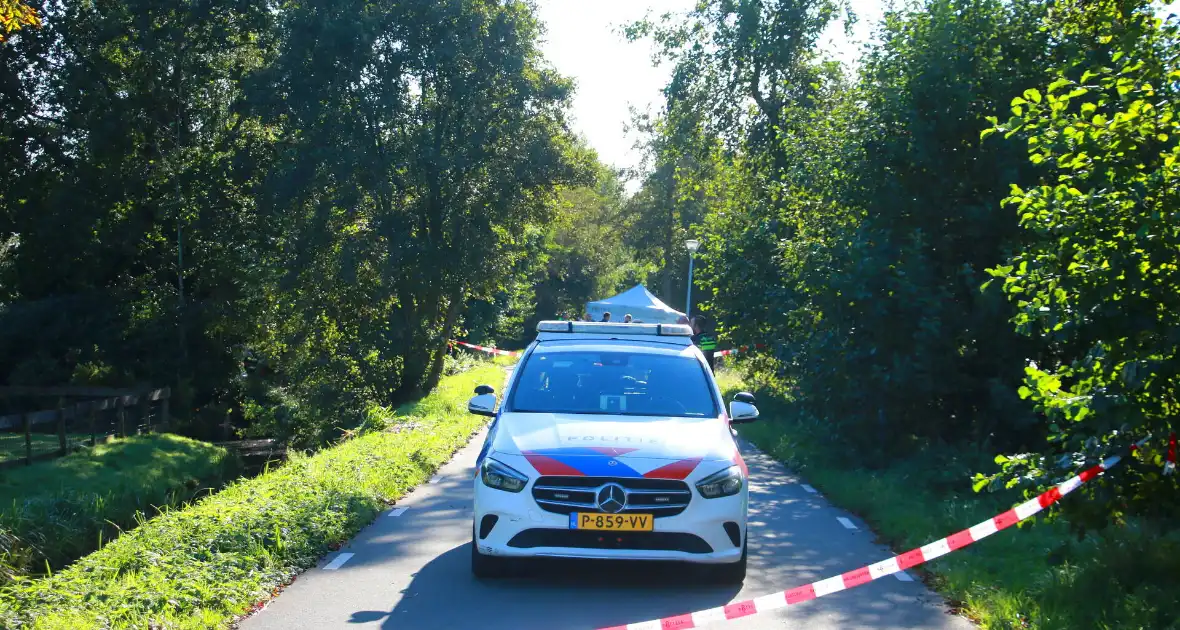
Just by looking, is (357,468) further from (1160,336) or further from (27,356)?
(27,356)

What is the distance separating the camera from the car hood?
7809 mm

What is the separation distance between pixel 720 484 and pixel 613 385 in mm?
1671

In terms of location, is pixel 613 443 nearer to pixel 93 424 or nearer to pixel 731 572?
pixel 731 572

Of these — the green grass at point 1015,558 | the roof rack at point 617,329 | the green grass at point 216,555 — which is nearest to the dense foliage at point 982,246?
the green grass at point 1015,558

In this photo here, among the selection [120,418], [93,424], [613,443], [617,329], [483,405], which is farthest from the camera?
[120,418]

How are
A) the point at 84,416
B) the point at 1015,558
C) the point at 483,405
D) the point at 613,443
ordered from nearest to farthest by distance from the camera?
the point at 613,443 → the point at 1015,558 → the point at 483,405 → the point at 84,416

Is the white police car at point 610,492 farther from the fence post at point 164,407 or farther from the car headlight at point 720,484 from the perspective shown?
the fence post at point 164,407

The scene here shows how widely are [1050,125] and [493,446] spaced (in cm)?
443

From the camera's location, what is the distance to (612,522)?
770 centimetres

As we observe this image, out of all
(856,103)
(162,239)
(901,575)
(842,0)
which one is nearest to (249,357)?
(162,239)

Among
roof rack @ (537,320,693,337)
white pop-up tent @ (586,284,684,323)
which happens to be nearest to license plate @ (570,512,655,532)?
roof rack @ (537,320,693,337)

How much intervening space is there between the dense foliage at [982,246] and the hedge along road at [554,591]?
147 centimetres

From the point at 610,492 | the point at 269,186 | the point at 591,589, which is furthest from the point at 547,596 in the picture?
the point at 269,186

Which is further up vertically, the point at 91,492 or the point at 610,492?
the point at 610,492
